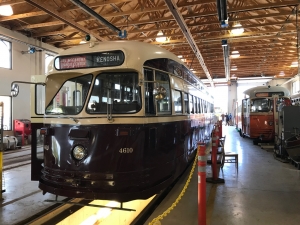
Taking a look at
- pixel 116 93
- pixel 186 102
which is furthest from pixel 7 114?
pixel 116 93

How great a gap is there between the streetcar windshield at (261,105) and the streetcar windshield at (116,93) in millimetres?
11706

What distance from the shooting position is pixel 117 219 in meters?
6.15

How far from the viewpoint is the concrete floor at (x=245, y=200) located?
13.0ft

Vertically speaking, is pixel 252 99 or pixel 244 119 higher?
pixel 252 99

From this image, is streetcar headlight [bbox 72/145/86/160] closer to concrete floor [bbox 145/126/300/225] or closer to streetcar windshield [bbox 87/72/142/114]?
streetcar windshield [bbox 87/72/142/114]

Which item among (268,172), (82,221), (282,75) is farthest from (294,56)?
(82,221)

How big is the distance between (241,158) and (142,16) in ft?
26.5

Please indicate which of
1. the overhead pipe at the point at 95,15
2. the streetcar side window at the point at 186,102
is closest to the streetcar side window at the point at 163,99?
the streetcar side window at the point at 186,102

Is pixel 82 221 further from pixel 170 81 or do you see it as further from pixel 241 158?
pixel 241 158

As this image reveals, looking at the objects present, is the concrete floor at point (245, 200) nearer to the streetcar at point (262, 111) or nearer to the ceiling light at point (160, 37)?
the streetcar at point (262, 111)

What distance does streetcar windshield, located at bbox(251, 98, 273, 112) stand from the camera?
1396 cm

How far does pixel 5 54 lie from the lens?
12.9 metres

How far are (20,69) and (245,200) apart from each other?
1296cm

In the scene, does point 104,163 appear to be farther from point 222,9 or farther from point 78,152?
point 222,9
